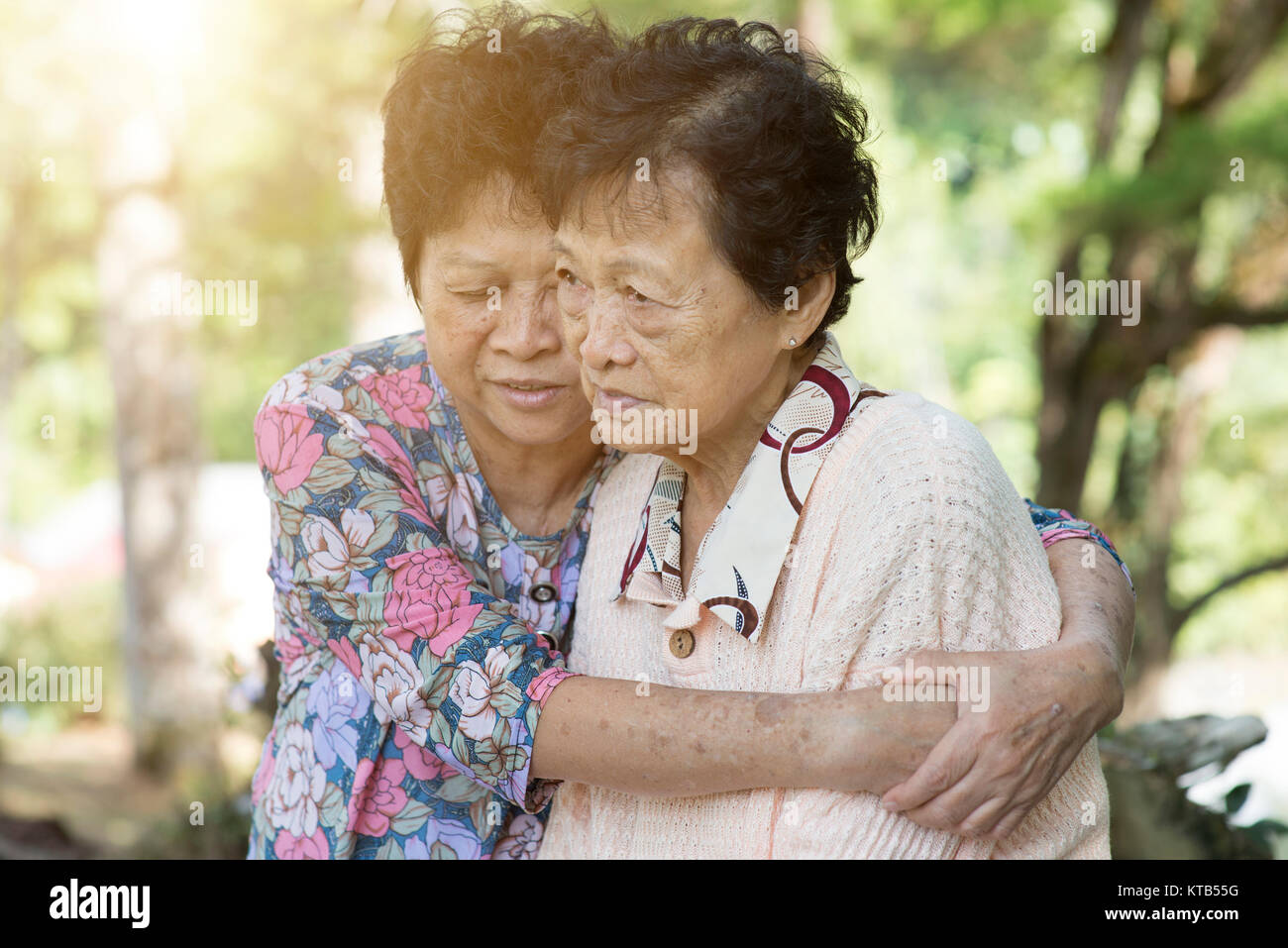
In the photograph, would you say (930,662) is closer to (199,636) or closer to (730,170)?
(730,170)

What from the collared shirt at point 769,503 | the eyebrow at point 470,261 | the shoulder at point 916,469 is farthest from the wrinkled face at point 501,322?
the shoulder at point 916,469

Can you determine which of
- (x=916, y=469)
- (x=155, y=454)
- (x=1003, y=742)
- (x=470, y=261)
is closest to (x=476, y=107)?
(x=470, y=261)

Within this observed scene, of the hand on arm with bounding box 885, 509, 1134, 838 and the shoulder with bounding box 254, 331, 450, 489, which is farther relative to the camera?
the shoulder with bounding box 254, 331, 450, 489

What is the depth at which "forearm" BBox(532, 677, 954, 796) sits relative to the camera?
1768mm

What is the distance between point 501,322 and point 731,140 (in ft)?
1.82

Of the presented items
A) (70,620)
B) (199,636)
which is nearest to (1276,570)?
(199,636)

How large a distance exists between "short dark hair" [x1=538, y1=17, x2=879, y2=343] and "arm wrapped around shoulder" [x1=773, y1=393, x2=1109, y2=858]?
0.33 m

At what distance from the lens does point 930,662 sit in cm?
178

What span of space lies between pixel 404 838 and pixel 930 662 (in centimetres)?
106

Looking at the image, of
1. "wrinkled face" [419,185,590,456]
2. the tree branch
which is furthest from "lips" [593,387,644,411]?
the tree branch

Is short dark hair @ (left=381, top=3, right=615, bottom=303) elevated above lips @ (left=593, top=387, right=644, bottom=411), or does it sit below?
above

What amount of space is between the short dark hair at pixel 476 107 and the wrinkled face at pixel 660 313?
0.72 ft

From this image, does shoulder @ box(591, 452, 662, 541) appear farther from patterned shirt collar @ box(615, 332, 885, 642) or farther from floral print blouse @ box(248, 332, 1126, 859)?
patterned shirt collar @ box(615, 332, 885, 642)

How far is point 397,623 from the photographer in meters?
2.03
